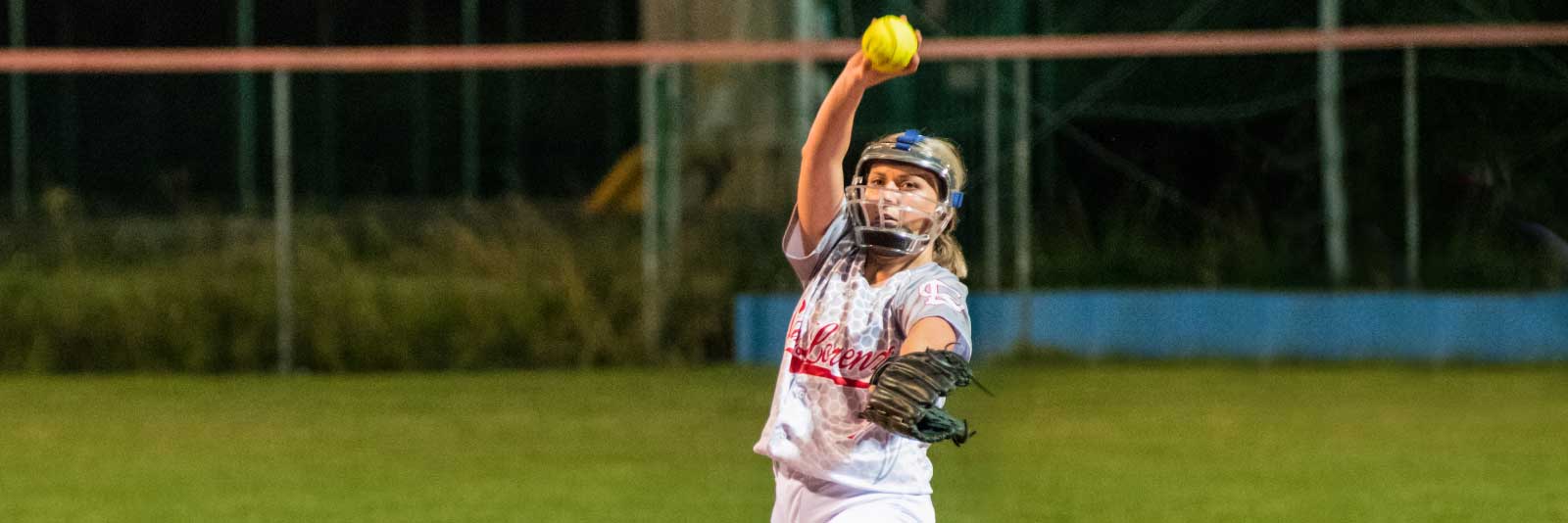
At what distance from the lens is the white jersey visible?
4184 millimetres

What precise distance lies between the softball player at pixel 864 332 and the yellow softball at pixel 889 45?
17 cm

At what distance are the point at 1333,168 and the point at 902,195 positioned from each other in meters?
9.93

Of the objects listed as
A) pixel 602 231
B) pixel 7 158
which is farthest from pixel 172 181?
pixel 602 231

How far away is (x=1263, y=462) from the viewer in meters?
9.16

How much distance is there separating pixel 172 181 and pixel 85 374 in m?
2.77

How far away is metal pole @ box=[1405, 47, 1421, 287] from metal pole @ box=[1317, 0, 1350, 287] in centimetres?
37

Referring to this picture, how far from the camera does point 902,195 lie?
412 centimetres

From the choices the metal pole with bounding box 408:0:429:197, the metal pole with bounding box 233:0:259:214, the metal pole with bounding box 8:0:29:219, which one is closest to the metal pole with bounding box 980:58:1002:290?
the metal pole with bounding box 233:0:259:214

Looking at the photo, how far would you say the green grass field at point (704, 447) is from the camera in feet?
26.0

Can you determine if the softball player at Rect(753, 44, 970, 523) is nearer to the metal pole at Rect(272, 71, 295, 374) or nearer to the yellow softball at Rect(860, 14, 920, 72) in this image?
the yellow softball at Rect(860, 14, 920, 72)

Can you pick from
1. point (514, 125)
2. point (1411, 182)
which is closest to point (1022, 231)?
point (1411, 182)

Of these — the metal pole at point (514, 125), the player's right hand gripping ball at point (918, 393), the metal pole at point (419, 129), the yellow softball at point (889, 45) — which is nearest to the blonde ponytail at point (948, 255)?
the player's right hand gripping ball at point (918, 393)

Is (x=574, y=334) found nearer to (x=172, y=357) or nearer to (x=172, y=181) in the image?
(x=172, y=357)

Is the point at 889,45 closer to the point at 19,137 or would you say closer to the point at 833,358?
the point at 833,358
